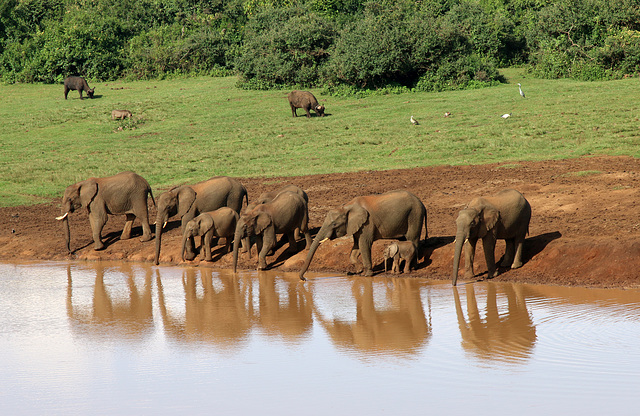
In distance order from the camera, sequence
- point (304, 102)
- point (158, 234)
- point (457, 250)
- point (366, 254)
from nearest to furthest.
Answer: point (457, 250)
point (366, 254)
point (158, 234)
point (304, 102)

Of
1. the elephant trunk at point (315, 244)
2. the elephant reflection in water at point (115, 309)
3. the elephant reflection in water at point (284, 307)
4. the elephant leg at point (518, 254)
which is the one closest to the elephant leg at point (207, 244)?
the elephant reflection in water at point (115, 309)

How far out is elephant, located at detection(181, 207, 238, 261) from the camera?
15.8 meters

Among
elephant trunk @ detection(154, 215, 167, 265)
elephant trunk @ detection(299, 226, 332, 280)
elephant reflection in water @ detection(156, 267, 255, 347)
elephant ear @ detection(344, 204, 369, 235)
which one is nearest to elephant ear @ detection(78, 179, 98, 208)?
elephant trunk @ detection(154, 215, 167, 265)

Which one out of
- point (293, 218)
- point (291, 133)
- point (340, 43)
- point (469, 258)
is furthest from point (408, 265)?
point (340, 43)

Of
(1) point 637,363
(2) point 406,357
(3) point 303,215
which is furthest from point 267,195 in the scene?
(1) point 637,363

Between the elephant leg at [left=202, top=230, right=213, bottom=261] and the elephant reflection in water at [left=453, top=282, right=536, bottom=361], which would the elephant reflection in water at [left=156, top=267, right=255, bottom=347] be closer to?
the elephant leg at [left=202, top=230, right=213, bottom=261]

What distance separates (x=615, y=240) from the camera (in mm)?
12789

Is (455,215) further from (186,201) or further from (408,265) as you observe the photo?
(186,201)

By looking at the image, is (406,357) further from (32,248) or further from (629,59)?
(629,59)

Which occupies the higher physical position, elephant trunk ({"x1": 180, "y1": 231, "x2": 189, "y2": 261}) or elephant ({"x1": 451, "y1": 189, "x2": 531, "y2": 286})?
elephant ({"x1": 451, "y1": 189, "x2": 531, "y2": 286})

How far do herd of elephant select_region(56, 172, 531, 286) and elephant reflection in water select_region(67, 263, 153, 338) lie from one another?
6.08 ft

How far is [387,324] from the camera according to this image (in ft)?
35.3

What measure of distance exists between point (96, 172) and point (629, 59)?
2630 cm

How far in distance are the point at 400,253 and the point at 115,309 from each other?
16.4ft
